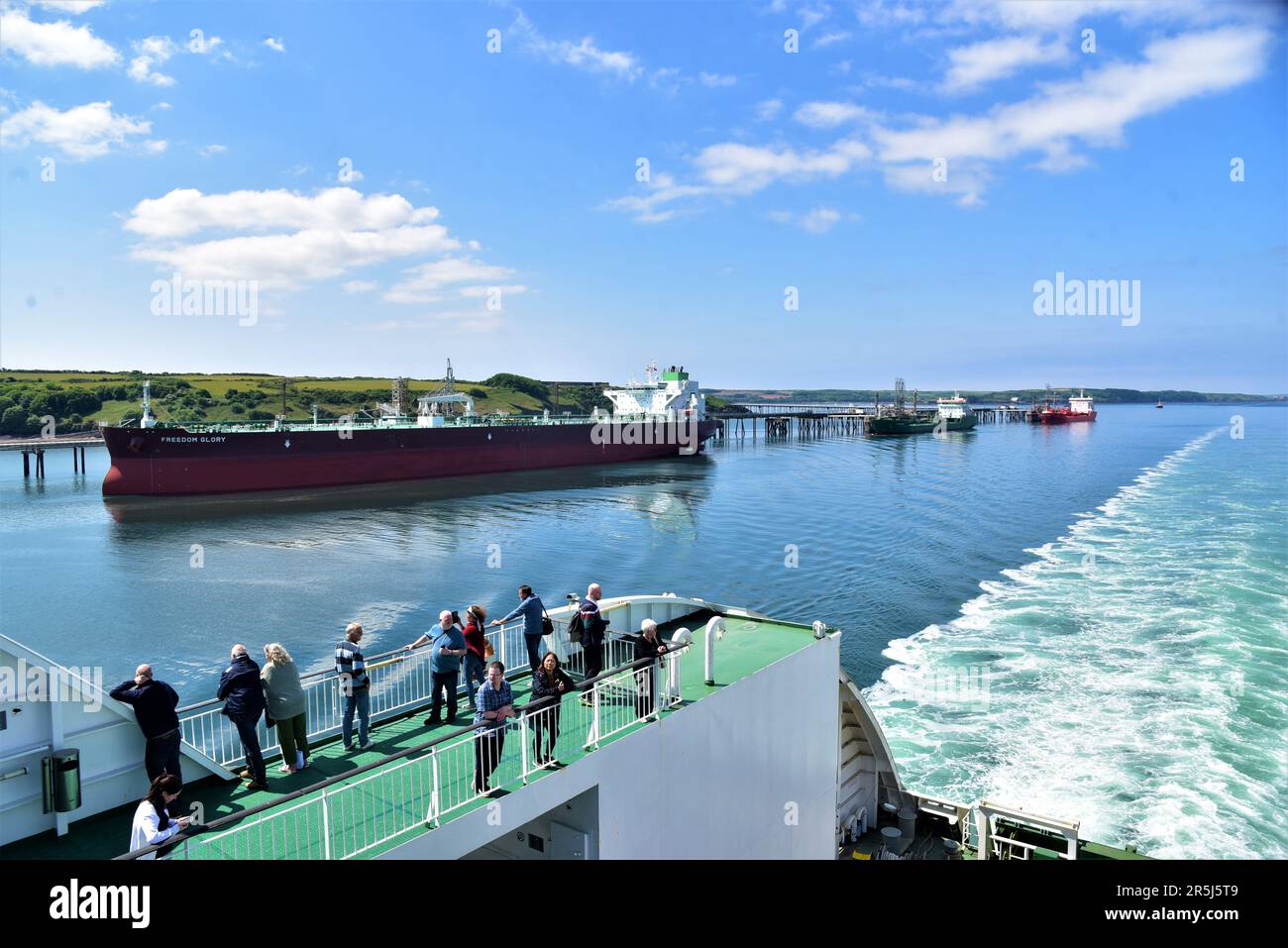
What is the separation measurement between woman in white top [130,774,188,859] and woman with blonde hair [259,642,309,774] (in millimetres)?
1966

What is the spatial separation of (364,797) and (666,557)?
1119 inches

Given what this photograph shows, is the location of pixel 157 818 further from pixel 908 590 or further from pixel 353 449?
pixel 353 449

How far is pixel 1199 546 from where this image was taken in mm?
35625

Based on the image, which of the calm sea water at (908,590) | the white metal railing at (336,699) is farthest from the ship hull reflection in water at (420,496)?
the white metal railing at (336,699)

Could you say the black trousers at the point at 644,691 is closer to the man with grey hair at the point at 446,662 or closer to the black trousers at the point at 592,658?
the black trousers at the point at 592,658

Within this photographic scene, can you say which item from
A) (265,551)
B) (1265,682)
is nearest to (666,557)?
(265,551)

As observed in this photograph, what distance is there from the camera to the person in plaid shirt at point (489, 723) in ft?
22.6

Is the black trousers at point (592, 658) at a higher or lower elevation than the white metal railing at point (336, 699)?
higher

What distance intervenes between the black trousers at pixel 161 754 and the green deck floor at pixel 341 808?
418 mm

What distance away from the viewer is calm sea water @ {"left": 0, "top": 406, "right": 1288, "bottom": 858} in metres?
16.7

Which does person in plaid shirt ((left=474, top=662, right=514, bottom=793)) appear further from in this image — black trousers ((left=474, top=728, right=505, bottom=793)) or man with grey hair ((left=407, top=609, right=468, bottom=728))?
man with grey hair ((left=407, top=609, right=468, bottom=728))

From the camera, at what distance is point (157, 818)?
5.36 metres

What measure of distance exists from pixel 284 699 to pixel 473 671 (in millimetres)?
2253

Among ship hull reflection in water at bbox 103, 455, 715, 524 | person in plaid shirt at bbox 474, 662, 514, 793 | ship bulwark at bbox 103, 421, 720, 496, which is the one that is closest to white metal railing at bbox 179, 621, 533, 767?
person in plaid shirt at bbox 474, 662, 514, 793
